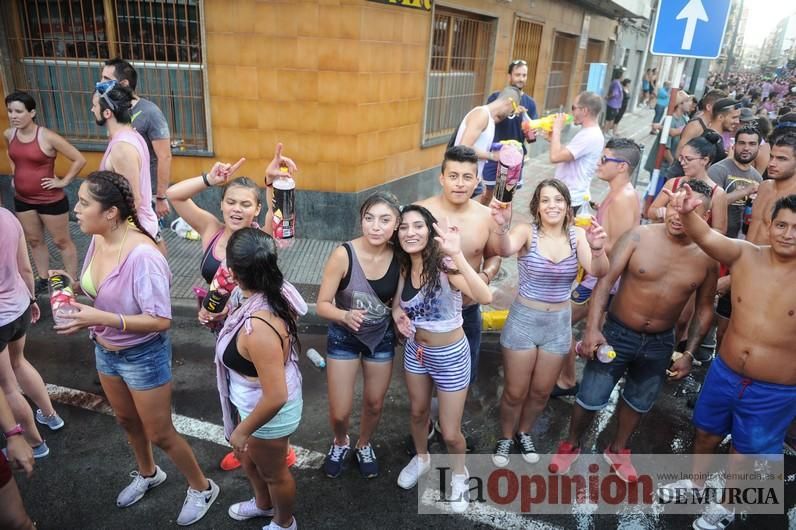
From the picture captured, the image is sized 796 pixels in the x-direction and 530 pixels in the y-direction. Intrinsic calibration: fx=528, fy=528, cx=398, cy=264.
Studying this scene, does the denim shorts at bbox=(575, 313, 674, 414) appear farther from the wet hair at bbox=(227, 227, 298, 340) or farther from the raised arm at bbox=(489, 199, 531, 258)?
the wet hair at bbox=(227, 227, 298, 340)

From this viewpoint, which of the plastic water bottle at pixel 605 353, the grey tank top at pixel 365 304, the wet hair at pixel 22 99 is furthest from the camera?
the wet hair at pixel 22 99

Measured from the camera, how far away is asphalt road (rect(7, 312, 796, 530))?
122 inches

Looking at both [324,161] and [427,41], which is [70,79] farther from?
[427,41]

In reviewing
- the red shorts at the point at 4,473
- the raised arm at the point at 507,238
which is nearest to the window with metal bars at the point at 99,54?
the raised arm at the point at 507,238

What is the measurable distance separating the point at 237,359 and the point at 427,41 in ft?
22.0

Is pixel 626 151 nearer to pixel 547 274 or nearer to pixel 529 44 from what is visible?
pixel 547 274

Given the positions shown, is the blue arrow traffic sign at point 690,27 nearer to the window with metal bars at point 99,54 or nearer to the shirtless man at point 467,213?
the shirtless man at point 467,213

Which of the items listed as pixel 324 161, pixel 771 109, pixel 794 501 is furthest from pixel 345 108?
pixel 771 109

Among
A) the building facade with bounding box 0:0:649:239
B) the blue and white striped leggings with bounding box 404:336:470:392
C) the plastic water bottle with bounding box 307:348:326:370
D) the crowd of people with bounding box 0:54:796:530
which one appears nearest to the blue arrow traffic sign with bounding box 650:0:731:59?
the crowd of people with bounding box 0:54:796:530

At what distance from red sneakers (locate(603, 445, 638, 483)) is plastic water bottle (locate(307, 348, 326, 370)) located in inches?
92.9

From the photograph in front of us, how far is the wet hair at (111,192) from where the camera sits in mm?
2619

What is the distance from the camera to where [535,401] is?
141 inches

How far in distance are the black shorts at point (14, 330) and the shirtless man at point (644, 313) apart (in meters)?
3.43

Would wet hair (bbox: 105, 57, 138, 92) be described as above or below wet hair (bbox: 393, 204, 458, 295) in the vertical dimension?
above
